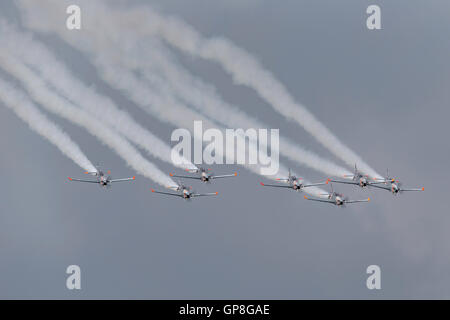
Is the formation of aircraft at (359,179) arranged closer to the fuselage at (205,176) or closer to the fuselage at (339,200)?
the fuselage at (339,200)

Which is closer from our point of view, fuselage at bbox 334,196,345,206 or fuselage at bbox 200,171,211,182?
fuselage at bbox 200,171,211,182

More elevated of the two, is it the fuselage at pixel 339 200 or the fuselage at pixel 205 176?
the fuselage at pixel 205 176

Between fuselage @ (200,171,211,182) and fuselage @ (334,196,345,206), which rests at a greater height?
fuselage @ (200,171,211,182)

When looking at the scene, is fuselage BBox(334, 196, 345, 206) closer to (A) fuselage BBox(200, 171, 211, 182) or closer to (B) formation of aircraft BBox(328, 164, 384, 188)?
(B) formation of aircraft BBox(328, 164, 384, 188)

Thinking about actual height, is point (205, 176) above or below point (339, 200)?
above

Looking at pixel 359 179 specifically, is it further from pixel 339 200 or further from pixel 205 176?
pixel 205 176

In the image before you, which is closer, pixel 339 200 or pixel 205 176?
pixel 205 176
